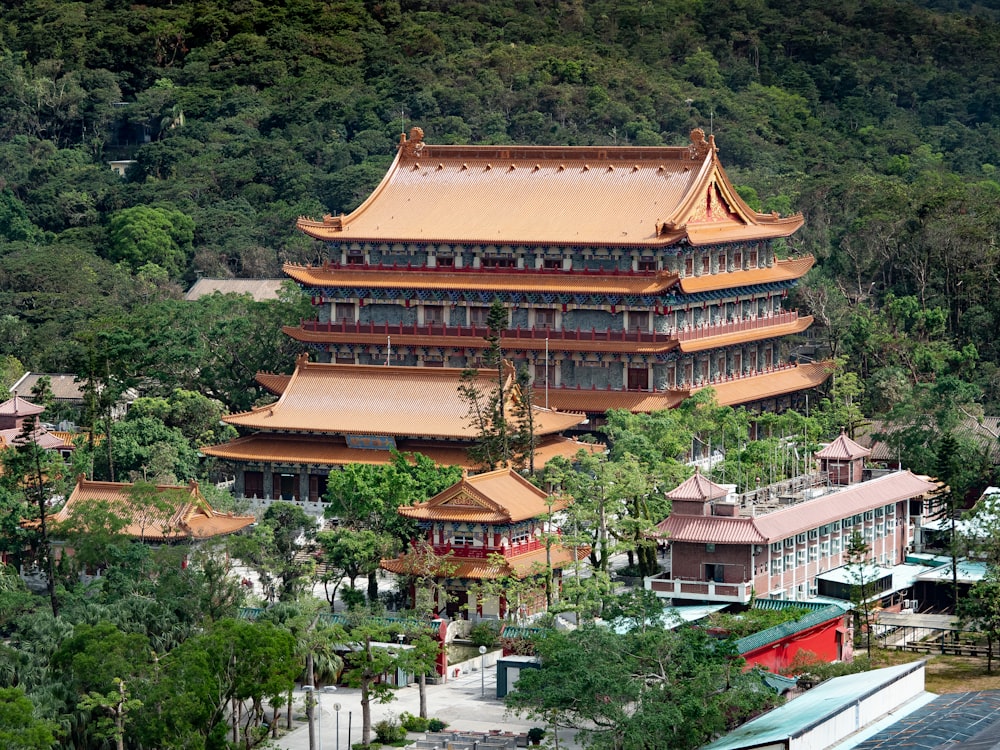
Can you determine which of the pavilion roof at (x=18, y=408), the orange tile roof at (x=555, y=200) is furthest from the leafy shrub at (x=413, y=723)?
the pavilion roof at (x=18, y=408)

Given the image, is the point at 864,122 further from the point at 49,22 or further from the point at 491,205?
the point at 491,205

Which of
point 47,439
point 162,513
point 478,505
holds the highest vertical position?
point 478,505

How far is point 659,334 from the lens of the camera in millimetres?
98125

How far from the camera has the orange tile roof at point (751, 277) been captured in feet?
327

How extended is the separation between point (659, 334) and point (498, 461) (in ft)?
50.1

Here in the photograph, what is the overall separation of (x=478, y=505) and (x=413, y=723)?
12.4 m

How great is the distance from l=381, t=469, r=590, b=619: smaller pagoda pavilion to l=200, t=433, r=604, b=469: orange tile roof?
32.5 ft

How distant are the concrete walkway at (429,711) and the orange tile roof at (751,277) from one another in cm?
3151

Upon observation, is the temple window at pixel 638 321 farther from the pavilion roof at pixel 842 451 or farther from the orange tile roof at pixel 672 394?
the pavilion roof at pixel 842 451

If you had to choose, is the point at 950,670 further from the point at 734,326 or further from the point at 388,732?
the point at 734,326

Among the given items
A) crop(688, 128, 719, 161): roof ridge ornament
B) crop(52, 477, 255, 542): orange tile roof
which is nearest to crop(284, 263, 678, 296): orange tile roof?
crop(688, 128, 719, 161): roof ridge ornament

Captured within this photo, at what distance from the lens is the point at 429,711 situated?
222ft

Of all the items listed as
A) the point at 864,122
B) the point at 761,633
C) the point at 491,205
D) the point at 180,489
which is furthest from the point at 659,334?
the point at 864,122

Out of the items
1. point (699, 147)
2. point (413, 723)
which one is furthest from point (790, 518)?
point (699, 147)
